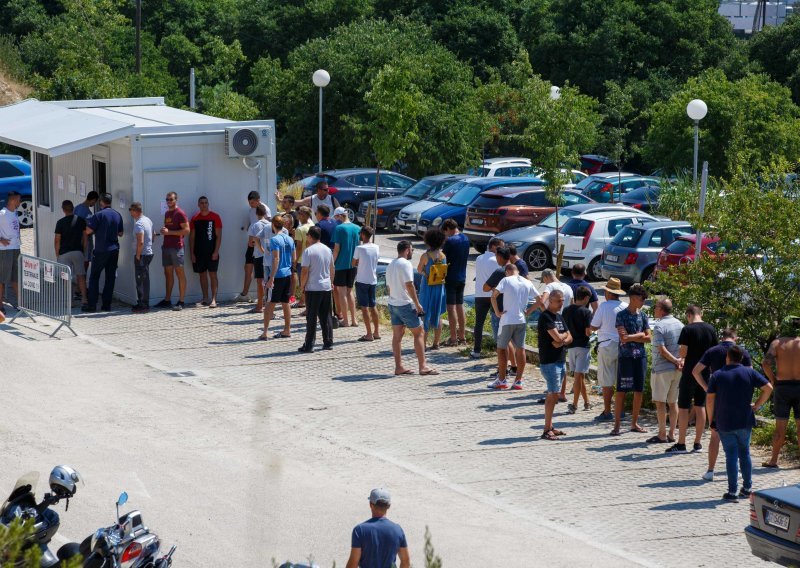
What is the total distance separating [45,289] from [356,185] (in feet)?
54.8

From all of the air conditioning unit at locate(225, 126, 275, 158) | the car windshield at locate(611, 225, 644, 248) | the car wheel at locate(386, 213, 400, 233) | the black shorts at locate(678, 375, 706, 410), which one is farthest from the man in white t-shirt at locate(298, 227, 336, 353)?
the car wheel at locate(386, 213, 400, 233)

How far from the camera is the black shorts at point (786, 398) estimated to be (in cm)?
1237

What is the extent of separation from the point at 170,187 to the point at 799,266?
9466 millimetres

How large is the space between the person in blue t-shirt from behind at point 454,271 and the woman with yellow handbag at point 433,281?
0.43ft

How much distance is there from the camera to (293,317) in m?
19.1

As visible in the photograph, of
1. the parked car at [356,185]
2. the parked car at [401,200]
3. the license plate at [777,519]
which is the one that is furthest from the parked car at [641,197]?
the license plate at [777,519]

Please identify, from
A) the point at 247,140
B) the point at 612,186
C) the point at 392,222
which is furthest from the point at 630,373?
the point at 612,186

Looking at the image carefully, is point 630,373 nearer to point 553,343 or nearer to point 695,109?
point 553,343

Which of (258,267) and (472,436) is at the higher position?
(258,267)

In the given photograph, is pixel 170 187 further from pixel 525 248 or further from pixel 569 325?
pixel 525 248

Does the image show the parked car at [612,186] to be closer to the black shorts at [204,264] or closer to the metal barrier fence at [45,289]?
the black shorts at [204,264]

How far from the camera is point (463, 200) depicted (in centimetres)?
3073

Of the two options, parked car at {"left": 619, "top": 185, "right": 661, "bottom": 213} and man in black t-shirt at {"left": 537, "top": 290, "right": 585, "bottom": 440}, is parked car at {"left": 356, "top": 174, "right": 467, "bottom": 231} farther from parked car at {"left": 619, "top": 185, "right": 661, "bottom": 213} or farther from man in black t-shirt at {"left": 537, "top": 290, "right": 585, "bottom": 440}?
man in black t-shirt at {"left": 537, "top": 290, "right": 585, "bottom": 440}

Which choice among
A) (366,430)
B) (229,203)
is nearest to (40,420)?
(366,430)
